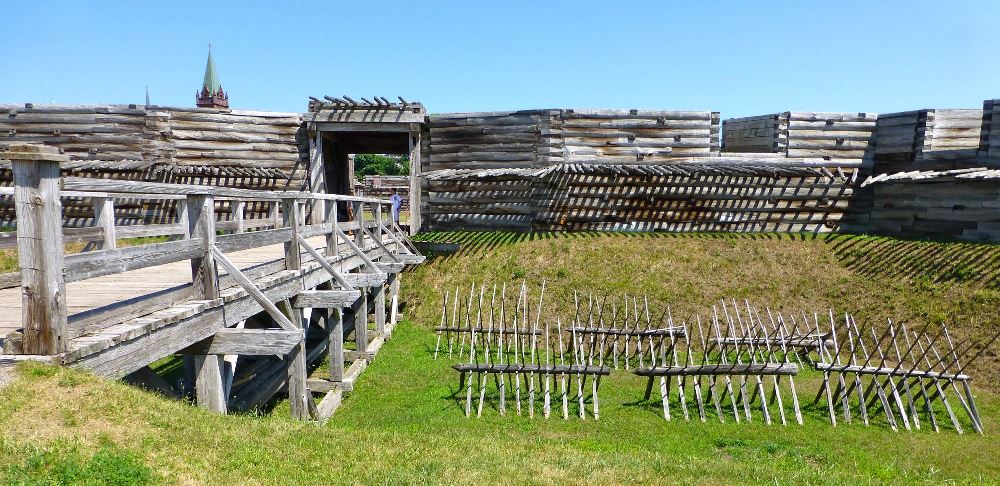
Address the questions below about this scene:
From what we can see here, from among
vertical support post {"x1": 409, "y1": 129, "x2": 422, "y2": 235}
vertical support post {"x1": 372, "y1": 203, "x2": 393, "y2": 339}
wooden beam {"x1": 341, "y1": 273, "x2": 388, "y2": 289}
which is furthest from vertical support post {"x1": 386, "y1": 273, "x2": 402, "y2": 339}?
wooden beam {"x1": 341, "y1": 273, "x2": 388, "y2": 289}

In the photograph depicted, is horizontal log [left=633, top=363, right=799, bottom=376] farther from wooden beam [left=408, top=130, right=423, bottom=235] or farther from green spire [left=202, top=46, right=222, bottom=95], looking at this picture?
green spire [left=202, top=46, right=222, bottom=95]

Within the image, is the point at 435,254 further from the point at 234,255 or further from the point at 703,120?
the point at 703,120

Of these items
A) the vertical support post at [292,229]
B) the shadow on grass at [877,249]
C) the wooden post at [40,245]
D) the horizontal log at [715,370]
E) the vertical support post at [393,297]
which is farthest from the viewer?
the vertical support post at [393,297]

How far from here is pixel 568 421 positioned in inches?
374

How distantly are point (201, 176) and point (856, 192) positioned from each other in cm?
2234

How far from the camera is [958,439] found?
366 inches

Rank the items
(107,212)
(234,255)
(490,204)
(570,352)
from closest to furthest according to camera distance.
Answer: (107,212) → (234,255) → (570,352) → (490,204)

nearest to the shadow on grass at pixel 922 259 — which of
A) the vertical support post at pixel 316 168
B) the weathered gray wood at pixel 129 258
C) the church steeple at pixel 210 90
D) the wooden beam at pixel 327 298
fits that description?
the wooden beam at pixel 327 298

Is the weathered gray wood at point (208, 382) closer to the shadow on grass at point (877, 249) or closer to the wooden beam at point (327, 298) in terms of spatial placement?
the wooden beam at point (327, 298)

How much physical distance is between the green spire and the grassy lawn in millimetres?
97003

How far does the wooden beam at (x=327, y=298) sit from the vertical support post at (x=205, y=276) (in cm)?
216

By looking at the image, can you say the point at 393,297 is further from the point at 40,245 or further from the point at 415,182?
the point at 40,245

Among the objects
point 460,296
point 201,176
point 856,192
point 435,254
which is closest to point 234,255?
point 460,296

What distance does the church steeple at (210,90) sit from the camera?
94562 mm
